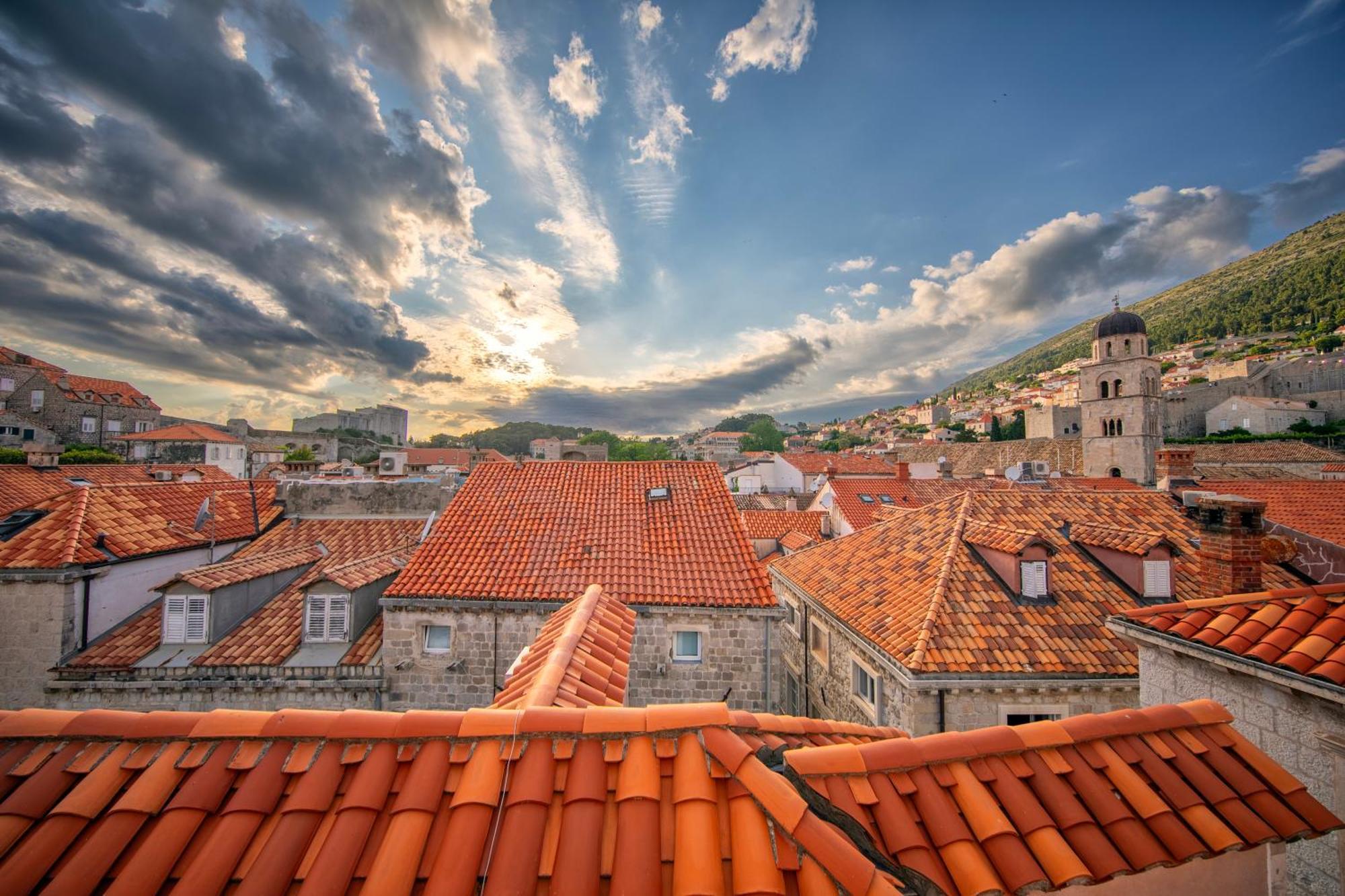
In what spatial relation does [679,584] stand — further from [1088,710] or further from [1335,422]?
[1335,422]

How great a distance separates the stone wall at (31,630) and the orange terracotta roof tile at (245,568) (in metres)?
1.82

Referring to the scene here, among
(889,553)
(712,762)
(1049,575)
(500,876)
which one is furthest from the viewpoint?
(889,553)

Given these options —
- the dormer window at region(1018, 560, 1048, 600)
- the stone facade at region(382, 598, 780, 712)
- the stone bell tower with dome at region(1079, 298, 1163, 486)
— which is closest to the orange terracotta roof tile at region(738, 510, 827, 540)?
the stone facade at region(382, 598, 780, 712)

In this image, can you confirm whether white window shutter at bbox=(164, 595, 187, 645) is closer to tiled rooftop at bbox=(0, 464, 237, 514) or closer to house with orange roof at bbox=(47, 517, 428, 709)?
house with orange roof at bbox=(47, 517, 428, 709)

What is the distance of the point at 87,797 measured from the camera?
2182mm

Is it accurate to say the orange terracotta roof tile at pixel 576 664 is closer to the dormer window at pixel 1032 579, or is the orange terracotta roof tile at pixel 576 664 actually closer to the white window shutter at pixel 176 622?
the dormer window at pixel 1032 579

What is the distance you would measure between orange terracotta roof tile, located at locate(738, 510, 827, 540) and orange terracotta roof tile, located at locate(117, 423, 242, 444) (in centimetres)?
6000

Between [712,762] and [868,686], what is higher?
[712,762]

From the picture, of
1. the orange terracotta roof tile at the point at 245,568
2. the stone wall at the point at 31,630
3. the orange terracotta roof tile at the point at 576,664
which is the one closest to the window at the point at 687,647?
the orange terracotta roof tile at the point at 576,664

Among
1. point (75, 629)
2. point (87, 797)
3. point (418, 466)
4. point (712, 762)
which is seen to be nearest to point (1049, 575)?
point (712, 762)

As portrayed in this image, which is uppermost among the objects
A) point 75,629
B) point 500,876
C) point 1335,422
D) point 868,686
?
point 1335,422

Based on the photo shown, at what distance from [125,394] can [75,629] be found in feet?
215

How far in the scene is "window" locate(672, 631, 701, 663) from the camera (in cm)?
1017

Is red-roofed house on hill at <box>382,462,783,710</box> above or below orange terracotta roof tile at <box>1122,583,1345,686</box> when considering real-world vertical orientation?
below
